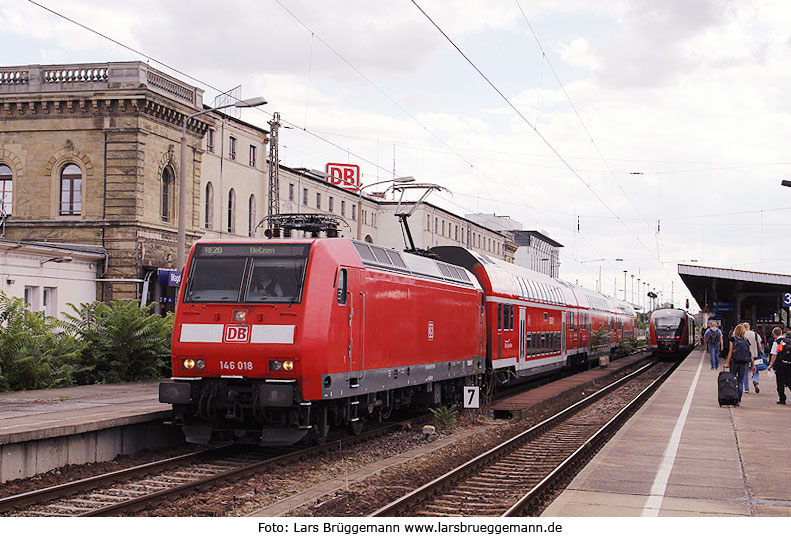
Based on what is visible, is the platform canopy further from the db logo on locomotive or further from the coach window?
the db logo on locomotive

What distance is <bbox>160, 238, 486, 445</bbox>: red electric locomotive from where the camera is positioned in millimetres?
12727

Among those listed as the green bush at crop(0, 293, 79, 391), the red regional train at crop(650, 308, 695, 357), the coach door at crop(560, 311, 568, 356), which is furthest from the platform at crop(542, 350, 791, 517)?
the red regional train at crop(650, 308, 695, 357)

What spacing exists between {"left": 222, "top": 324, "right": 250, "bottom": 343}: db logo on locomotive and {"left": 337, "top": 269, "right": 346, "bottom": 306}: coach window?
1.44 metres

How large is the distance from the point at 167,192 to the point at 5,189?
645 cm

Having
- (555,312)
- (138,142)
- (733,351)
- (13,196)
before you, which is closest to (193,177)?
(138,142)

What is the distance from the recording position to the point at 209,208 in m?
42.2

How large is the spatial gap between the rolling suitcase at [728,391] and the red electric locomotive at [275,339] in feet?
29.3

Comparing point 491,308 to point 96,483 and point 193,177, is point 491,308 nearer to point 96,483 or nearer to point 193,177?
point 96,483

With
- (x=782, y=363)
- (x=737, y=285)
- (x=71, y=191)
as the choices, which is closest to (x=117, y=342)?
(x=782, y=363)

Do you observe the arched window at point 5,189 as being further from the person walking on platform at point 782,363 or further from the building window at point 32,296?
the person walking on platform at point 782,363

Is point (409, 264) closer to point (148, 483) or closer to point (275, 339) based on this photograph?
point (275, 339)

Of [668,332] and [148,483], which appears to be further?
[668,332]

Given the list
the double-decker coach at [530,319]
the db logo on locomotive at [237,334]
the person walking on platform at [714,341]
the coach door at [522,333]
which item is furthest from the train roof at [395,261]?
the person walking on platform at [714,341]

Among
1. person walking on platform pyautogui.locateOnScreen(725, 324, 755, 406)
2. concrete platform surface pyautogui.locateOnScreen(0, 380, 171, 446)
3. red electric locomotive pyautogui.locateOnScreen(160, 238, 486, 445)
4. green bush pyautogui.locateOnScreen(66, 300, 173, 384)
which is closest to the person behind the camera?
concrete platform surface pyautogui.locateOnScreen(0, 380, 171, 446)
